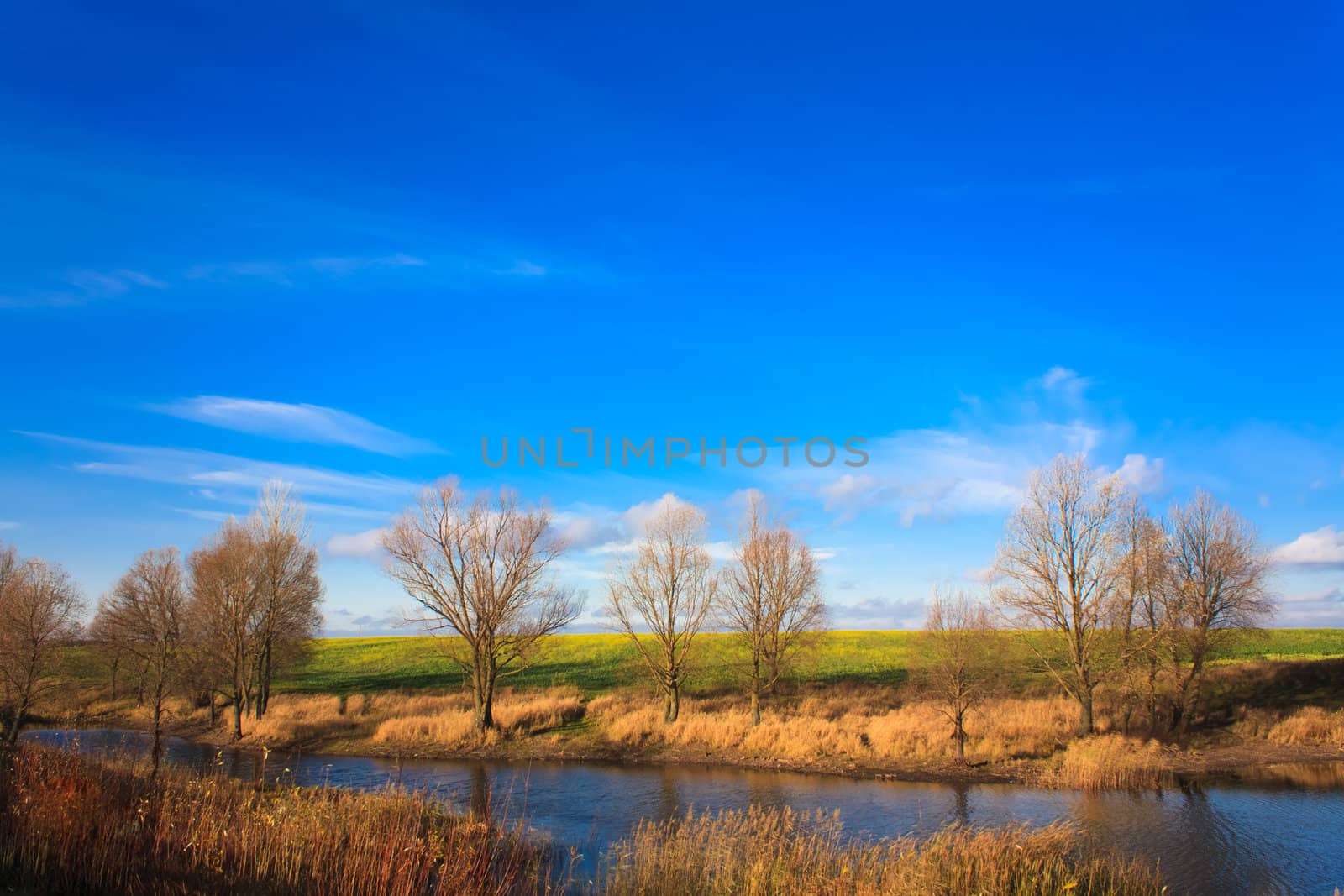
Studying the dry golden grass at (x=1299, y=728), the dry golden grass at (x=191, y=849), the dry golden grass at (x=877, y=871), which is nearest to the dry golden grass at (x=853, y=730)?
the dry golden grass at (x=1299, y=728)

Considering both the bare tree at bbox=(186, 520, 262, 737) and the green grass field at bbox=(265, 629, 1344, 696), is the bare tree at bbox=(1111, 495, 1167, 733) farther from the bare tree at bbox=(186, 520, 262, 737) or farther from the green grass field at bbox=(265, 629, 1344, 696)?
the bare tree at bbox=(186, 520, 262, 737)

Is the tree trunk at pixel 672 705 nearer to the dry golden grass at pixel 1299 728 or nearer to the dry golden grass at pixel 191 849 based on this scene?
the dry golden grass at pixel 1299 728

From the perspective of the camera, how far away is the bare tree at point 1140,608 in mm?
32531

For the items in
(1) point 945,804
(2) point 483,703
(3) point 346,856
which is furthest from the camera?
(2) point 483,703

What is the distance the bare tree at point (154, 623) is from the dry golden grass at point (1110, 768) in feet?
122

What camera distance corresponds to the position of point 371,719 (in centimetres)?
3956

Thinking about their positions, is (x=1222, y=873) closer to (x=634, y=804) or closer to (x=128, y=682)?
(x=634, y=804)

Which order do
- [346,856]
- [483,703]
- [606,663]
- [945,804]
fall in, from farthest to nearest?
[606,663]
[483,703]
[945,804]
[346,856]

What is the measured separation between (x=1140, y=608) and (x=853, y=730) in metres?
13.6

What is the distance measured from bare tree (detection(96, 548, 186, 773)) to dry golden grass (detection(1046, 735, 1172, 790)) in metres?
37.1

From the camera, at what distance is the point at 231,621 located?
39594mm

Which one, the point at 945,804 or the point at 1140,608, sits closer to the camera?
the point at 945,804

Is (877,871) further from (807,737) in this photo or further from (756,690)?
(756,690)

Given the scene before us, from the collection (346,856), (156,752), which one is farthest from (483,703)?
(346,856)
